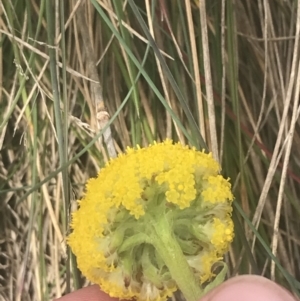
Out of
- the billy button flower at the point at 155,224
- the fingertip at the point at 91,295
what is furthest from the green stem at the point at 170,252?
the fingertip at the point at 91,295

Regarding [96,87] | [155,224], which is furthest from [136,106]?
[155,224]

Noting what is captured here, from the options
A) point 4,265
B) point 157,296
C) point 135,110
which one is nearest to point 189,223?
point 157,296

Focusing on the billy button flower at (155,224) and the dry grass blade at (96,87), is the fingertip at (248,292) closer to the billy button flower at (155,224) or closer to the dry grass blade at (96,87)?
the billy button flower at (155,224)

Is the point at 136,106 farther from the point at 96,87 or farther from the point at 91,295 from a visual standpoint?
the point at 91,295

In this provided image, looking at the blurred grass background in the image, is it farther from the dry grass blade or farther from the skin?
the skin

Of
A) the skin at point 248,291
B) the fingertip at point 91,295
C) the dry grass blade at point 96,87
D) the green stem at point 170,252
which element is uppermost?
the dry grass blade at point 96,87

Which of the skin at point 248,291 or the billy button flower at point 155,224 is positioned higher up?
the billy button flower at point 155,224
